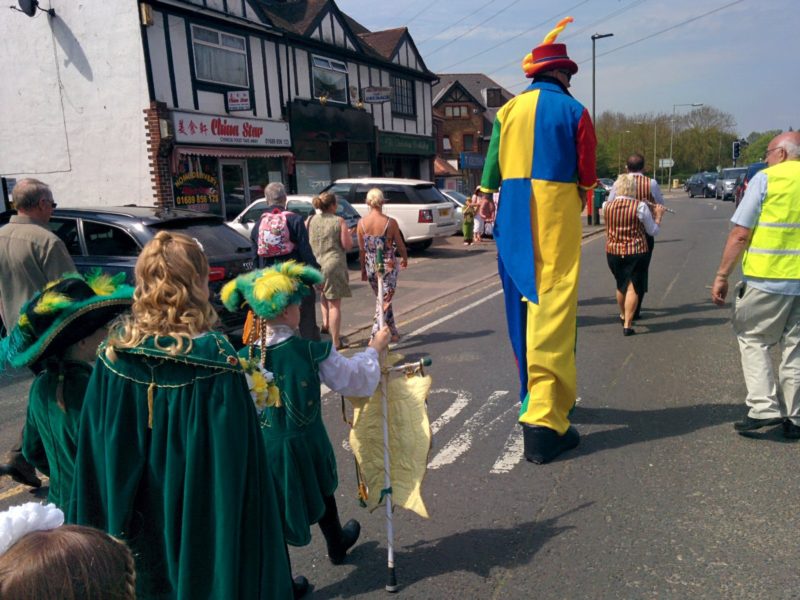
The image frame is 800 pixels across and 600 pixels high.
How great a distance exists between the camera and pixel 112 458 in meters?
2.17

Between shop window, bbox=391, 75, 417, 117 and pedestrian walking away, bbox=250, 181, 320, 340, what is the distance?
1988 centimetres

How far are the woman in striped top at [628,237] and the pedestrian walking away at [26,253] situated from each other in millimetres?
5467

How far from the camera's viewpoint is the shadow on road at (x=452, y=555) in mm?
3035

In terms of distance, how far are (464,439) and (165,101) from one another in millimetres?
13380

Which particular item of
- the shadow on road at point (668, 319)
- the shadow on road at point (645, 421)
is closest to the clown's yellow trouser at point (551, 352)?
the shadow on road at point (645, 421)

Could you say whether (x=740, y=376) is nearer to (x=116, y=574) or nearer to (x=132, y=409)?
(x=132, y=409)

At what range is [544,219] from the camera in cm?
397

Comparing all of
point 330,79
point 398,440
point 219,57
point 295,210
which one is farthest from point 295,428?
point 330,79

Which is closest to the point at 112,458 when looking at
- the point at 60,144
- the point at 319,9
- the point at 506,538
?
the point at 506,538

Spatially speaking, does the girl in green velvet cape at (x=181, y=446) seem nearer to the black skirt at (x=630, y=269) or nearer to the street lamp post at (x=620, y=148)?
the black skirt at (x=630, y=269)

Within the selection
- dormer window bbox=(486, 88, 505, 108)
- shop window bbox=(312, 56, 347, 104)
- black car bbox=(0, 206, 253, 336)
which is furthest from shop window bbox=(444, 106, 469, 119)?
black car bbox=(0, 206, 253, 336)

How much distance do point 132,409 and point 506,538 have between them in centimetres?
200

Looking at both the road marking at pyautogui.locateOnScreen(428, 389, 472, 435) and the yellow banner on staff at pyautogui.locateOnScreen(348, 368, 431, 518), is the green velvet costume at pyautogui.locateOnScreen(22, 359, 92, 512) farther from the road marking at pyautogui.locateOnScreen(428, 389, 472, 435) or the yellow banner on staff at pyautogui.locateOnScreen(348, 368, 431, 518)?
the road marking at pyautogui.locateOnScreen(428, 389, 472, 435)

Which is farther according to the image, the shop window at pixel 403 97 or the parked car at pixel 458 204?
the shop window at pixel 403 97
